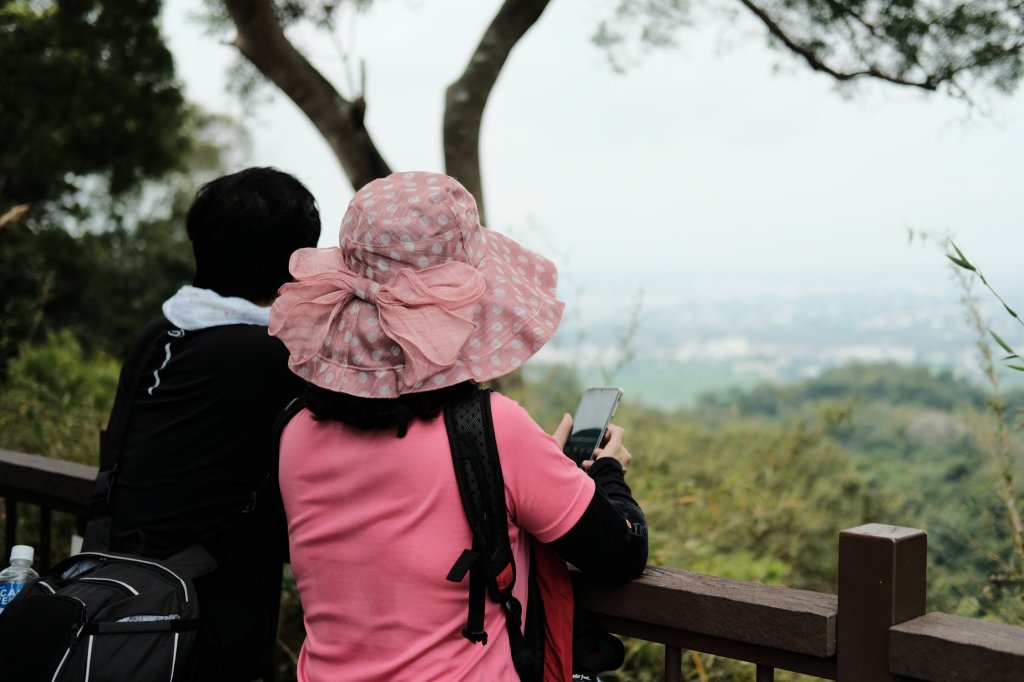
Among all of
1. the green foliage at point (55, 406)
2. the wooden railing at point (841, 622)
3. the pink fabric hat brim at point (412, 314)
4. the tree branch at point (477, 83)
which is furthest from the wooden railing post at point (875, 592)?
the tree branch at point (477, 83)

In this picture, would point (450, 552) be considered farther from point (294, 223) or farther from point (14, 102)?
point (14, 102)

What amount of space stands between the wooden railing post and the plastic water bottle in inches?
66.1

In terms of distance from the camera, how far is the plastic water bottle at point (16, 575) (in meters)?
2.15

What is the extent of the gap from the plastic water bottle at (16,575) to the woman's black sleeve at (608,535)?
4.18 feet

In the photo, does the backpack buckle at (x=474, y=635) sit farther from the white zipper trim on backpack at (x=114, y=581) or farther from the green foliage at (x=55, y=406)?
the green foliage at (x=55, y=406)

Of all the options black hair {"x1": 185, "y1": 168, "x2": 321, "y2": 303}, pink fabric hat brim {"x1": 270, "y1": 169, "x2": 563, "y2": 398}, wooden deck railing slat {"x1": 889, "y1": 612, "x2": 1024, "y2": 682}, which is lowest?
wooden deck railing slat {"x1": 889, "y1": 612, "x2": 1024, "y2": 682}

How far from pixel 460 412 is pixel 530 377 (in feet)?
19.6

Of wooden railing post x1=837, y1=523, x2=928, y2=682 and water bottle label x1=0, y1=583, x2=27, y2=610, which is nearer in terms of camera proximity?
wooden railing post x1=837, y1=523, x2=928, y2=682

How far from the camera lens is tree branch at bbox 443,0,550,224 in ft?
17.9

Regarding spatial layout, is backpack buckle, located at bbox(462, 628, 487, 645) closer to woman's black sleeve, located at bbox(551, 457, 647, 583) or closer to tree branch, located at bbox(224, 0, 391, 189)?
woman's black sleeve, located at bbox(551, 457, 647, 583)

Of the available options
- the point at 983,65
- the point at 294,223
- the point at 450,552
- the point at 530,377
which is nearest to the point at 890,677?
the point at 450,552

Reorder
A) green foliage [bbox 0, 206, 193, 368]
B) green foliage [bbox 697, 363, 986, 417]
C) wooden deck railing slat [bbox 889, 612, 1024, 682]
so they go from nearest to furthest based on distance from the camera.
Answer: wooden deck railing slat [bbox 889, 612, 1024, 682], green foliage [bbox 697, 363, 986, 417], green foliage [bbox 0, 206, 193, 368]

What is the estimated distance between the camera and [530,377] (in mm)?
7520

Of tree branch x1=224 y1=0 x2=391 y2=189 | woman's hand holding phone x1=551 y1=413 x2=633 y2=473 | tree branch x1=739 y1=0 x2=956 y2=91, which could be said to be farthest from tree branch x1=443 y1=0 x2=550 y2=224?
woman's hand holding phone x1=551 y1=413 x2=633 y2=473
